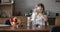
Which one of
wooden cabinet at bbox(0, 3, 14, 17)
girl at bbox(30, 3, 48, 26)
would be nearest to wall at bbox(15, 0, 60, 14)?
wooden cabinet at bbox(0, 3, 14, 17)

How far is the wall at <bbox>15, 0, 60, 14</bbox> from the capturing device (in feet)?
17.8

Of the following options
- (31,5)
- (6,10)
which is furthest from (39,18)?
(6,10)

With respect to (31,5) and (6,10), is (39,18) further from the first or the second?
(6,10)

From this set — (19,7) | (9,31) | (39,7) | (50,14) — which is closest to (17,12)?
(19,7)

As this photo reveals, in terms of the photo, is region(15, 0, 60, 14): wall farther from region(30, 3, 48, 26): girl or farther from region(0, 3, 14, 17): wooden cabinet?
region(30, 3, 48, 26): girl

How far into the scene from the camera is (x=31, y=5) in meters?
5.45

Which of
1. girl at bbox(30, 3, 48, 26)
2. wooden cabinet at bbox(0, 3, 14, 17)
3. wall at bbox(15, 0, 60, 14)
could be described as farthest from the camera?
wall at bbox(15, 0, 60, 14)

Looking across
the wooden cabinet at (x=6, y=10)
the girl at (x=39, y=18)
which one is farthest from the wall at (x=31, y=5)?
the girl at (x=39, y=18)

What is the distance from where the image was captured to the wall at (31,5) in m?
Answer: 5.42

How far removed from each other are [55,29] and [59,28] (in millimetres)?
61

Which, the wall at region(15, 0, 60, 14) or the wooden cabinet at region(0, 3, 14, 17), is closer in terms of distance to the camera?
the wooden cabinet at region(0, 3, 14, 17)

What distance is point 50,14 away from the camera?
5406mm

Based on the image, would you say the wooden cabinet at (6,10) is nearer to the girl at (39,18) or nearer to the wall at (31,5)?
the wall at (31,5)

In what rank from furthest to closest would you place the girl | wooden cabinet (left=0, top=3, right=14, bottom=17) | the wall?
the wall, wooden cabinet (left=0, top=3, right=14, bottom=17), the girl
